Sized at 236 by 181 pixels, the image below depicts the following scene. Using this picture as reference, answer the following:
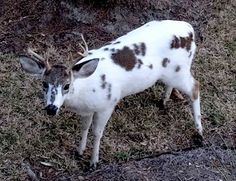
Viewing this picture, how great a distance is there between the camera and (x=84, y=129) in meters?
5.90

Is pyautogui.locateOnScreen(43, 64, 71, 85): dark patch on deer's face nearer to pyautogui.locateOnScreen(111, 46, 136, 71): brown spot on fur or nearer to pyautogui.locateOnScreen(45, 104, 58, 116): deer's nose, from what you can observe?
pyautogui.locateOnScreen(45, 104, 58, 116): deer's nose

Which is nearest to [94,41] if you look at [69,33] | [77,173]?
[69,33]

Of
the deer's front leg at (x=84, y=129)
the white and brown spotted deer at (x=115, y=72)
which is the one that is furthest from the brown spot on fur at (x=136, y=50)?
the deer's front leg at (x=84, y=129)

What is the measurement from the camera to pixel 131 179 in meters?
5.41

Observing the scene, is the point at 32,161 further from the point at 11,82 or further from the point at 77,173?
the point at 11,82

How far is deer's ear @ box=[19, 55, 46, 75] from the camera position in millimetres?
5047

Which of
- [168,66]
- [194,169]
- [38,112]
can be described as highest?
[168,66]

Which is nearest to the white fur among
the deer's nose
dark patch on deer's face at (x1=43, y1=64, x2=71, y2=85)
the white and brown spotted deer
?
the white and brown spotted deer

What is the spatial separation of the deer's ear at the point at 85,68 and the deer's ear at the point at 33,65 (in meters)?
0.26

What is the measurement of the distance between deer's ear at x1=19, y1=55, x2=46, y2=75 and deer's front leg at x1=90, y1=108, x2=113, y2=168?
751mm

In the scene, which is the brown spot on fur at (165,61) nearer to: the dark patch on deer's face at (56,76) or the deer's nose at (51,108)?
the dark patch on deer's face at (56,76)

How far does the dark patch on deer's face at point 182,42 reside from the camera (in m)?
5.79

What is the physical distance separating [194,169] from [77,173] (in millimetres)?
1057

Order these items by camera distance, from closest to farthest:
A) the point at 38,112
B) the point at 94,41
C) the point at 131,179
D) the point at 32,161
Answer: the point at 131,179
the point at 32,161
the point at 38,112
the point at 94,41
